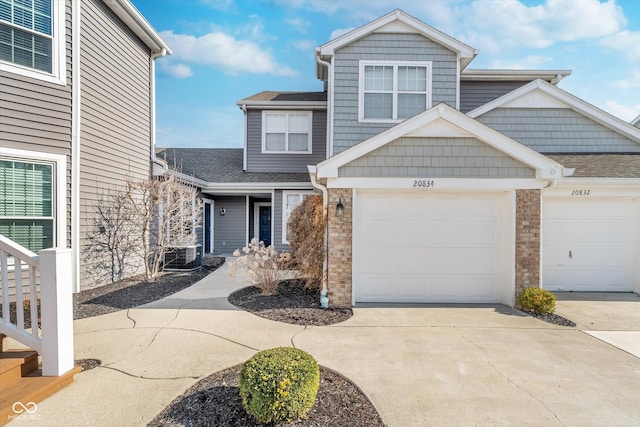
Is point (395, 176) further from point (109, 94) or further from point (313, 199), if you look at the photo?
point (109, 94)

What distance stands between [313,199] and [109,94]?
18.5ft

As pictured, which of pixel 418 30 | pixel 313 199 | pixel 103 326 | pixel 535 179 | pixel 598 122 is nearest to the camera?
pixel 103 326

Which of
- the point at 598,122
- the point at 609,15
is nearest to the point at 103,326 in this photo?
the point at 598,122

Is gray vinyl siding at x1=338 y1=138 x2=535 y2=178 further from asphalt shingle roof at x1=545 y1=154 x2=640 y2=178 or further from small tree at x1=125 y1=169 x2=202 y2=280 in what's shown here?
small tree at x1=125 y1=169 x2=202 y2=280

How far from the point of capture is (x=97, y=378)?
11.8 feet

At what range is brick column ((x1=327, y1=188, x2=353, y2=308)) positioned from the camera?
20.8ft

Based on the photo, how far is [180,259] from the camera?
32.4 ft

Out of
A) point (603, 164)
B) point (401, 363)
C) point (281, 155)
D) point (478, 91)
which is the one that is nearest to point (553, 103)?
point (603, 164)

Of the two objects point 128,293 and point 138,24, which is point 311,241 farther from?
point 138,24

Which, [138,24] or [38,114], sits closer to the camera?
[38,114]

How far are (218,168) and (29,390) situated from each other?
10.8 m

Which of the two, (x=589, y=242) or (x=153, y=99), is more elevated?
(x=153, y=99)

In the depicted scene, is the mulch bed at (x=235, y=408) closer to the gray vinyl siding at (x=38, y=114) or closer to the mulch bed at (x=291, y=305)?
the mulch bed at (x=291, y=305)

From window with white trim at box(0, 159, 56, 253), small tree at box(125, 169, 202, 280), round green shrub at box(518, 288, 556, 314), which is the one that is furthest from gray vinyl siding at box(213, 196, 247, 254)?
round green shrub at box(518, 288, 556, 314)
